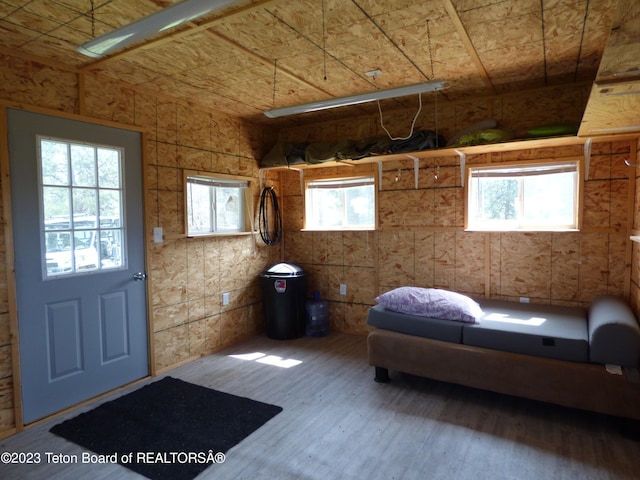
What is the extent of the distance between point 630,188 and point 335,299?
3.29 meters

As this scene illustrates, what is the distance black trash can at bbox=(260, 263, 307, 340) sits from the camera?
4.72m

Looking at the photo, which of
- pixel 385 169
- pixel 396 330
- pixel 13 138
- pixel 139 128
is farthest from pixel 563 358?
pixel 13 138

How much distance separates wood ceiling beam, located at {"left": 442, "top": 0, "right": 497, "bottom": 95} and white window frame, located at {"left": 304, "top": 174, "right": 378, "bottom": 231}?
168cm

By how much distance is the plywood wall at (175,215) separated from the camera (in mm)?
2856

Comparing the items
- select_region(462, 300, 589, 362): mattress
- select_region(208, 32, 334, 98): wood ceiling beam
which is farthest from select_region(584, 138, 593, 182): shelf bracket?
select_region(208, 32, 334, 98): wood ceiling beam

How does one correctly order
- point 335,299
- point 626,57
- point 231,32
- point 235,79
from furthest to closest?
point 335,299 < point 235,79 < point 231,32 < point 626,57

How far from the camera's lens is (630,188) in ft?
11.3

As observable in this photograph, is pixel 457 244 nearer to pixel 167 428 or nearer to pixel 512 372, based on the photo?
pixel 512 372

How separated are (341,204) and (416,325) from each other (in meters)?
2.16

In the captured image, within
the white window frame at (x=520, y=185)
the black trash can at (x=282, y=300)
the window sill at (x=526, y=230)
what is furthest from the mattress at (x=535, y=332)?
the black trash can at (x=282, y=300)

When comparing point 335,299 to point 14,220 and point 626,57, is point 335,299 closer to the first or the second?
point 14,220

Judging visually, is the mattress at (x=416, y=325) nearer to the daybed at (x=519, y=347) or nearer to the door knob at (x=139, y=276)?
the daybed at (x=519, y=347)

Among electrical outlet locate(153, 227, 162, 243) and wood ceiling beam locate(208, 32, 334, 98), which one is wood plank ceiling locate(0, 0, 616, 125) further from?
electrical outlet locate(153, 227, 162, 243)

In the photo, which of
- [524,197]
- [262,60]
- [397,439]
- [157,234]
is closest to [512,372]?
[397,439]
